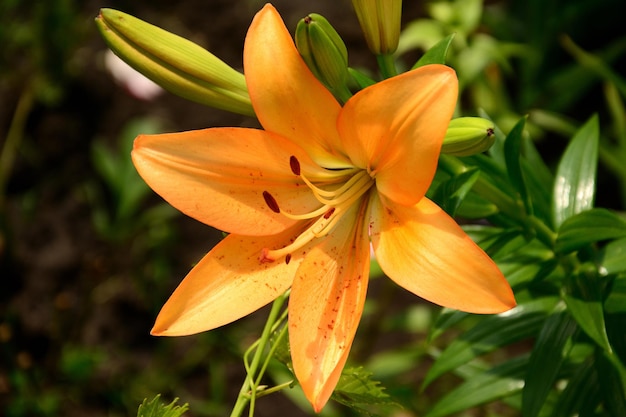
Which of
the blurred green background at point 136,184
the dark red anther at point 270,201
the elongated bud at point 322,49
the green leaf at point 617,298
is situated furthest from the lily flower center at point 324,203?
the blurred green background at point 136,184

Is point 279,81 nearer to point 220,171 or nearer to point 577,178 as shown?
point 220,171

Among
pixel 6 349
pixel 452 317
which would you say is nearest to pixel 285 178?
pixel 452 317

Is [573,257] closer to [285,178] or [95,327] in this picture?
[285,178]

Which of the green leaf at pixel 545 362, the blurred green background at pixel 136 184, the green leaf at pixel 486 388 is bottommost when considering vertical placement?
the blurred green background at pixel 136 184

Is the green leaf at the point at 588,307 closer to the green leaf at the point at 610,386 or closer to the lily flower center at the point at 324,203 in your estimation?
the green leaf at the point at 610,386

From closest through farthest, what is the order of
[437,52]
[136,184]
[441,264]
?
1. [441,264]
2. [437,52]
3. [136,184]

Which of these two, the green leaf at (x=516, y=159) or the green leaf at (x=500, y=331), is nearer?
the green leaf at (x=516, y=159)

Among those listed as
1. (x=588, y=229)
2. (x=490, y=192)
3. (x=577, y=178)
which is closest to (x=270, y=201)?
(x=490, y=192)
